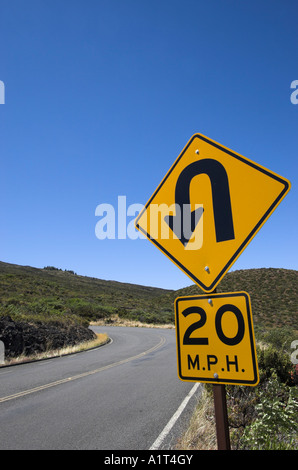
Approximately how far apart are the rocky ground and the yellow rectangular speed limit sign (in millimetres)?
14412

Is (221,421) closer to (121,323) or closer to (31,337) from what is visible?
(31,337)

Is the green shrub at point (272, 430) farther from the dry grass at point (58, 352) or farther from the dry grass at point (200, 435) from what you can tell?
the dry grass at point (58, 352)

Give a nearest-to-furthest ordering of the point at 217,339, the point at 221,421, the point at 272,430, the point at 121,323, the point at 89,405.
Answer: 1. the point at 221,421
2. the point at 217,339
3. the point at 272,430
4. the point at 89,405
5. the point at 121,323

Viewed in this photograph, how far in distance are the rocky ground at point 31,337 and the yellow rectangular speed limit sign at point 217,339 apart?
14.4 metres

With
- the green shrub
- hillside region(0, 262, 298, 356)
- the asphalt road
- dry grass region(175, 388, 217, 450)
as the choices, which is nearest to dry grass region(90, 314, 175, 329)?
hillside region(0, 262, 298, 356)

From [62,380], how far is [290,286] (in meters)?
56.7

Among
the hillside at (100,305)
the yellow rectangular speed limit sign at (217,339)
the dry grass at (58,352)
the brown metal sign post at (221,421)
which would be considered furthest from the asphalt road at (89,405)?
the hillside at (100,305)

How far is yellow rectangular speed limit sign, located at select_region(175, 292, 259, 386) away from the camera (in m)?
1.98

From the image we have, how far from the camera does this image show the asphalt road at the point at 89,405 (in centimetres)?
485

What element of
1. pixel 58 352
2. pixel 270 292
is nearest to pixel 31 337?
pixel 58 352

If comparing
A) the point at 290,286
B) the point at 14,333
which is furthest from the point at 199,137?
the point at 290,286

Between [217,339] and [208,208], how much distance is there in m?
0.95

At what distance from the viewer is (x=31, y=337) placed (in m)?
15.9

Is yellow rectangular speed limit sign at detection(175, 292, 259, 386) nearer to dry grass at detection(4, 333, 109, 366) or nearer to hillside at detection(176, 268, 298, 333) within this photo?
dry grass at detection(4, 333, 109, 366)
